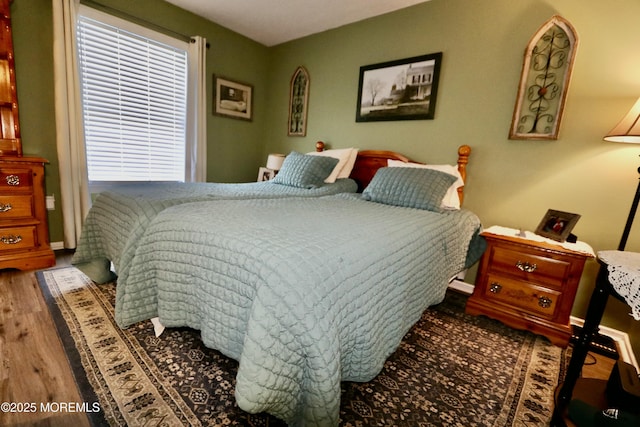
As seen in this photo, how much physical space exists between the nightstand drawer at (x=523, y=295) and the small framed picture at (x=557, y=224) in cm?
35

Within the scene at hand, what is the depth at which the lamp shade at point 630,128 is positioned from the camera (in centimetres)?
153

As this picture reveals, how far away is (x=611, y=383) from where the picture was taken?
3.89ft

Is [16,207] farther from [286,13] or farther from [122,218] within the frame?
[286,13]

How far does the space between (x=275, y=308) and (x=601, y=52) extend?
8.48 feet

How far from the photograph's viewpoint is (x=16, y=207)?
216 centimetres

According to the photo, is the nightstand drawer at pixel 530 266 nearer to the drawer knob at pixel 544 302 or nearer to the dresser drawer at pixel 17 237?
the drawer knob at pixel 544 302

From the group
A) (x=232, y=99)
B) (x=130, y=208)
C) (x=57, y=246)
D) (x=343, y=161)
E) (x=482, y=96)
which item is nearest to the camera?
(x=130, y=208)

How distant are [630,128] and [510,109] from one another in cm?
80

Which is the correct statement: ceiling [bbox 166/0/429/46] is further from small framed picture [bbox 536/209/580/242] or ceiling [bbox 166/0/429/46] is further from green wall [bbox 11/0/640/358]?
small framed picture [bbox 536/209/580/242]

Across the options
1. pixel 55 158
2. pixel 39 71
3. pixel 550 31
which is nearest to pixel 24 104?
pixel 39 71

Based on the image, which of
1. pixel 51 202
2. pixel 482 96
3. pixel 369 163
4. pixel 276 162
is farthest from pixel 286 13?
pixel 51 202

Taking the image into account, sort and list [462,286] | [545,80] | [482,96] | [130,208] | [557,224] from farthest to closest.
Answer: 1. [462,286]
2. [482,96]
3. [545,80]
4. [557,224]
5. [130,208]

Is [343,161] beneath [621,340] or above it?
above

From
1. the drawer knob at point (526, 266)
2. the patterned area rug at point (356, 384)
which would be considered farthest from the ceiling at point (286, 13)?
the patterned area rug at point (356, 384)
